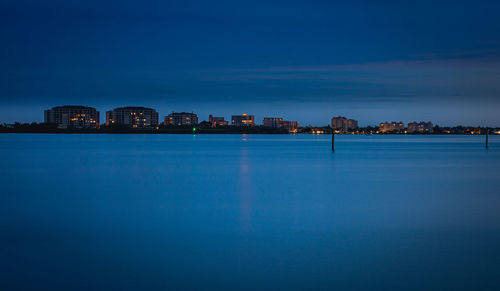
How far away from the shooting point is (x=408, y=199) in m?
16.7

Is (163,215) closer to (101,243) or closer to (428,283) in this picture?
(101,243)

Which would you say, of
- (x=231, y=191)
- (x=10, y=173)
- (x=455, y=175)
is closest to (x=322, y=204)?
(x=231, y=191)

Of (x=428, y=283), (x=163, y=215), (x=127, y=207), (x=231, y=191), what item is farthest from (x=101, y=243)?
(x=231, y=191)

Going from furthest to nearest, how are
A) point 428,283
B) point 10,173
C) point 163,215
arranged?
point 10,173, point 163,215, point 428,283

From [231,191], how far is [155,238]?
9.55m

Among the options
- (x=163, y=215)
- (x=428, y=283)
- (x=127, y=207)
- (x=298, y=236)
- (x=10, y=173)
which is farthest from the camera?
(x=10, y=173)

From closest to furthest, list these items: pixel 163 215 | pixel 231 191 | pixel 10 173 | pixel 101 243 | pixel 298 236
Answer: pixel 101 243 → pixel 298 236 → pixel 163 215 → pixel 231 191 → pixel 10 173

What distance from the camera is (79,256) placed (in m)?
8.50

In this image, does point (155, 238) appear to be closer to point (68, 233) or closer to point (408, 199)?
point (68, 233)

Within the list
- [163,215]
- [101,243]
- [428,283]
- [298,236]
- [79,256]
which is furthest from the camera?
[163,215]

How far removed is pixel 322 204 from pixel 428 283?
339 inches

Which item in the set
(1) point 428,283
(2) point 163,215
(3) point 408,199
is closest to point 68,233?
(2) point 163,215

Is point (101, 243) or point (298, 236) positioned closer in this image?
point (101, 243)

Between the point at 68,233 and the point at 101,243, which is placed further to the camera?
the point at 68,233
